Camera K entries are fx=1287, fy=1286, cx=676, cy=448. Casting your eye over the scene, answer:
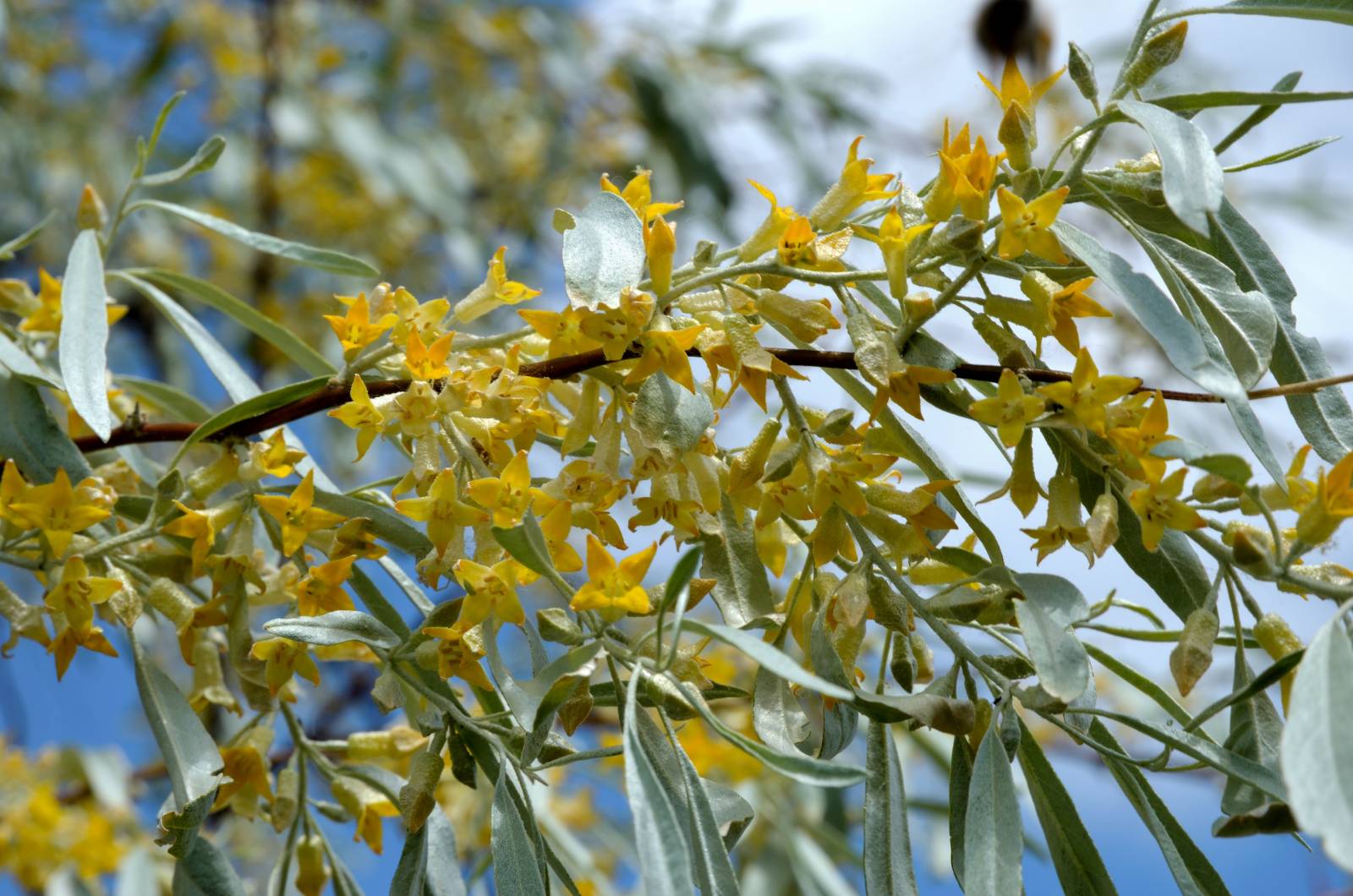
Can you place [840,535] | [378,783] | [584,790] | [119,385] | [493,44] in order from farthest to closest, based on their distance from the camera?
[493,44] → [584,790] → [119,385] → [378,783] → [840,535]

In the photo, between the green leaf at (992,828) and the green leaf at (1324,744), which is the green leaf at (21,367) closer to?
the green leaf at (992,828)

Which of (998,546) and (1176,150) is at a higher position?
(1176,150)

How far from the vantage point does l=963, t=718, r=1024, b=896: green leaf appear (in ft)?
1.87

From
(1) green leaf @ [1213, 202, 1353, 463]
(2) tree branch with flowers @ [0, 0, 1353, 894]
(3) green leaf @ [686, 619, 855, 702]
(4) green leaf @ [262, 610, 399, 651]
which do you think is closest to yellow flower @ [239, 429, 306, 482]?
(2) tree branch with flowers @ [0, 0, 1353, 894]

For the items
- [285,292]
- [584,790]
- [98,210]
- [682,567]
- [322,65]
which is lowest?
[682,567]

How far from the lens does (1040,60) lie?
3428mm

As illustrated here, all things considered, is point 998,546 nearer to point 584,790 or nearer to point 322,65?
point 584,790

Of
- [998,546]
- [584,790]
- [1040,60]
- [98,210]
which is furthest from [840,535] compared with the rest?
[1040,60]

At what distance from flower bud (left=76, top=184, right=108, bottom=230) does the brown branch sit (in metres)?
0.20

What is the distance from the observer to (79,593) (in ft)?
2.46

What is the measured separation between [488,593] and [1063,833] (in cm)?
33

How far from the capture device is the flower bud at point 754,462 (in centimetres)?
66

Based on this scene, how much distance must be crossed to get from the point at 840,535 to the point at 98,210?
0.65 metres

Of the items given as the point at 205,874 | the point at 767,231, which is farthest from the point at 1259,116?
the point at 205,874
